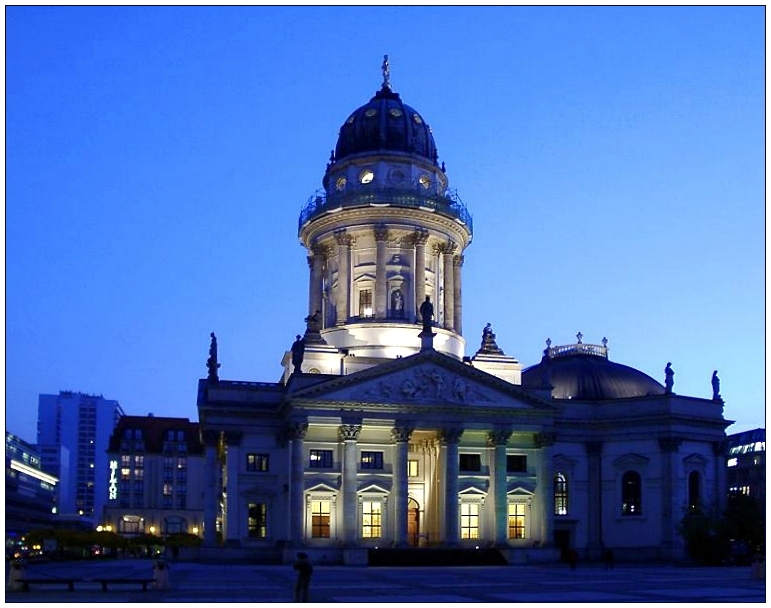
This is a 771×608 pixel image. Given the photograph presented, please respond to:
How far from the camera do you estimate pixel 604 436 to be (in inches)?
3211

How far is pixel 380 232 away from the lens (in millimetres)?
83562

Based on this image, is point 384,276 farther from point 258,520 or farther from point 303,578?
point 303,578

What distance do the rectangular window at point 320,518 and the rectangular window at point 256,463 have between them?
490cm

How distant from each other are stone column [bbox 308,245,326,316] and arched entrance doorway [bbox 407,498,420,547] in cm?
1792

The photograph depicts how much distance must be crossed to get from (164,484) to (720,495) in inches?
3677

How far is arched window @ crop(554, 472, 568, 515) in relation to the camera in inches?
3177

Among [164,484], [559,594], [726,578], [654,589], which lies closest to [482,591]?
[559,594]

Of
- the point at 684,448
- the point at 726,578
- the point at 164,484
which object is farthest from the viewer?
the point at 164,484

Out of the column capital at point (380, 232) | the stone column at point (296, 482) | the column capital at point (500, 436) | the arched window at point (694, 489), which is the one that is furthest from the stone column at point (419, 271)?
the arched window at point (694, 489)

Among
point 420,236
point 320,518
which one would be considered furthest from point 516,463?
point 420,236

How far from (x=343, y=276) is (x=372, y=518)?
64.1 ft

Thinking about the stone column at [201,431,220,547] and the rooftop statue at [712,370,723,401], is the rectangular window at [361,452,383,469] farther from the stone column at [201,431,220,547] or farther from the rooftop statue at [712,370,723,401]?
the rooftop statue at [712,370,723,401]

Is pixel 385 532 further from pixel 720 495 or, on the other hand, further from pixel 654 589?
pixel 654 589

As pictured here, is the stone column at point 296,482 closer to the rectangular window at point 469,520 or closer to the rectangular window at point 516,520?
the rectangular window at point 469,520
